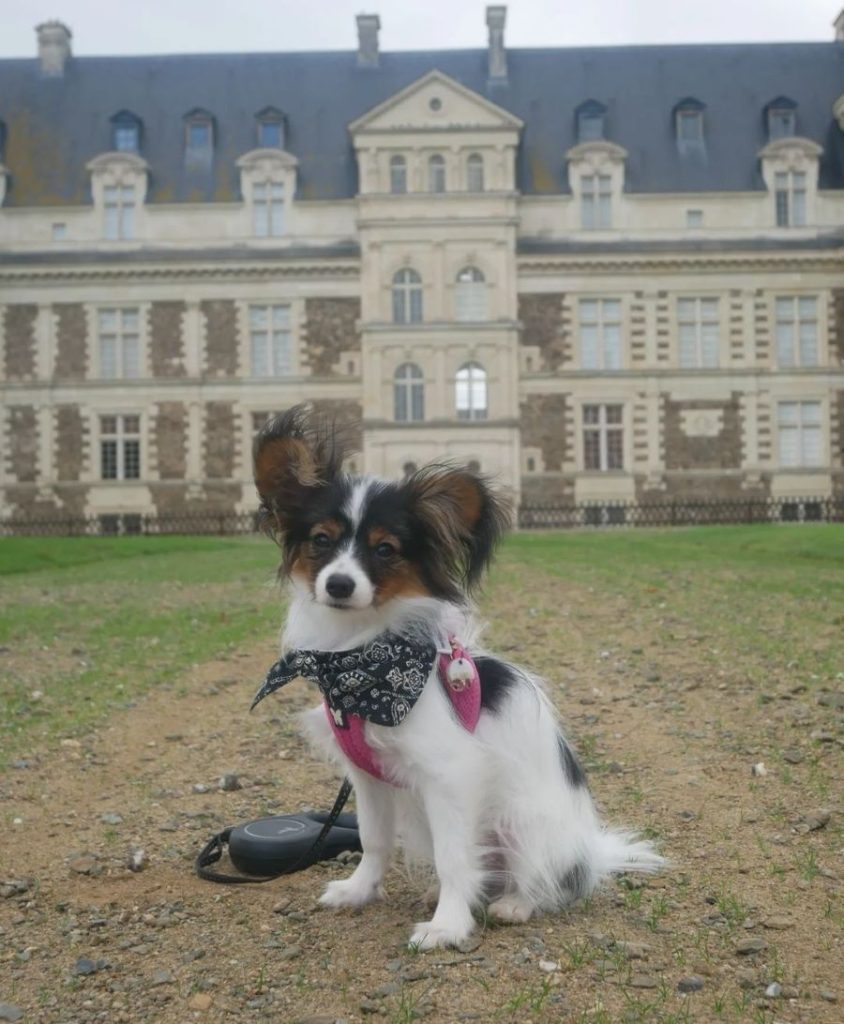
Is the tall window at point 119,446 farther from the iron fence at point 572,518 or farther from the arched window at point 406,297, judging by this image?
the arched window at point 406,297

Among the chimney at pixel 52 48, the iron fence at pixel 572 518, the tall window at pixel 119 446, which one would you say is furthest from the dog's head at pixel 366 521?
the chimney at pixel 52 48

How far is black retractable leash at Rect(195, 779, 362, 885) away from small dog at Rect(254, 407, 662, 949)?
646mm

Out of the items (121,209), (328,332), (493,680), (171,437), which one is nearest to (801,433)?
(328,332)

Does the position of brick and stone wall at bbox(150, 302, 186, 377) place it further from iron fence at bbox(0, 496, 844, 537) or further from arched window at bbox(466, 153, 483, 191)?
→ arched window at bbox(466, 153, 483, 191)

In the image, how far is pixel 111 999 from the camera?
3646 millimetres

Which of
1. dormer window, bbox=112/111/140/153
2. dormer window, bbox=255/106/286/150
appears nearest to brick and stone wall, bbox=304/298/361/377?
dormer window, bbox=255/106/286/150

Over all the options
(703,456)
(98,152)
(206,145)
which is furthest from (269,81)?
(703,456)

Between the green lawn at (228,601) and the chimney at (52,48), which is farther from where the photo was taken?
the chimney at (52,48)

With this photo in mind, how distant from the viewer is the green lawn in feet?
30.3

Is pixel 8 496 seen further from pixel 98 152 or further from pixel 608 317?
pixel 608 317

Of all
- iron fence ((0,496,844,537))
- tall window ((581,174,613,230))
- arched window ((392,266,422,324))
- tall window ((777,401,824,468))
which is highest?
tall window ((581,174,613,230))

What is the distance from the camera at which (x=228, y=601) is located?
15.3m

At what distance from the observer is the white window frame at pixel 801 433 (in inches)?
1558

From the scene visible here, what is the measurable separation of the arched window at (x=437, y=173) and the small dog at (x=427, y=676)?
35.8 m
